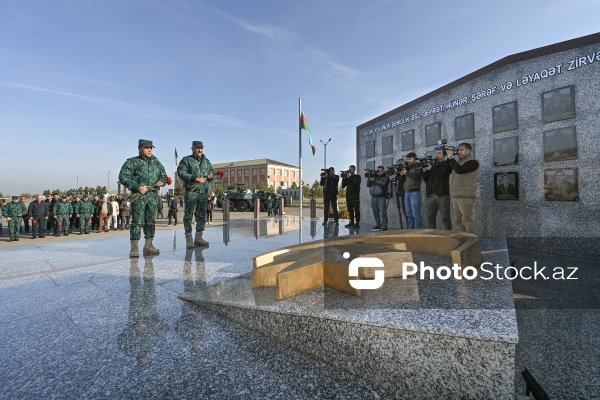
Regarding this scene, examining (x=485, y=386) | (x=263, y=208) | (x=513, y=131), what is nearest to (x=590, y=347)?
(x=485, y=386)

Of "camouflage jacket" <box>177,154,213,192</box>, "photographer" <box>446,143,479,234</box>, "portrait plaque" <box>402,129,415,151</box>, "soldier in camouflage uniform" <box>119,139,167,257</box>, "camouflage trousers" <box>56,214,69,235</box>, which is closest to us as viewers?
"soldier in camouflage uniform" <box>119,139,167,257</box>

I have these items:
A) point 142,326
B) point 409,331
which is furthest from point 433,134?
point 142,326

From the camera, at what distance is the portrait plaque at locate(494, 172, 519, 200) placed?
18.9 feet

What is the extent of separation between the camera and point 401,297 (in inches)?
75.6

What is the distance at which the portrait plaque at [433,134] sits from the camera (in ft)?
25.1

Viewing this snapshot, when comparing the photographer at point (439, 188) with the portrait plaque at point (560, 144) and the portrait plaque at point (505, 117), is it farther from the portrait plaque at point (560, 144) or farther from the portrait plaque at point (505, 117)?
the portrait plaque at point (560, 144)

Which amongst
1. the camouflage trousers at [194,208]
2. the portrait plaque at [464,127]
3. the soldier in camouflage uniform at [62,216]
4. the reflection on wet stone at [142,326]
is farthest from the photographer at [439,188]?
the soldier in camouflage uniform at [62,216]

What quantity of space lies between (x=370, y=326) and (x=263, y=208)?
25.3 m

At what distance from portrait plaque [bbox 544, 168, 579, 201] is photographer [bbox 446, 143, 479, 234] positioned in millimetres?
1304

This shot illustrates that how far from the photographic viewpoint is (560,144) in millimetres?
5160

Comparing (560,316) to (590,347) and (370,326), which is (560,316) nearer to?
(590,347)

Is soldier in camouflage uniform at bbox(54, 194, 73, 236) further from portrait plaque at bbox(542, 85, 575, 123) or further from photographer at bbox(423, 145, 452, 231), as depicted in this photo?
portrait plaque at bbox(542, 85, 575, 123)

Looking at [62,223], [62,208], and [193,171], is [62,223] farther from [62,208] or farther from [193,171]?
[193,171]

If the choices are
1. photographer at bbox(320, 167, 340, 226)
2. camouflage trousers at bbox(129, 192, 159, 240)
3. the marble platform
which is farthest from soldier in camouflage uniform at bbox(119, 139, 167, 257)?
photographer at bbox(320, 167, 340, 226)
